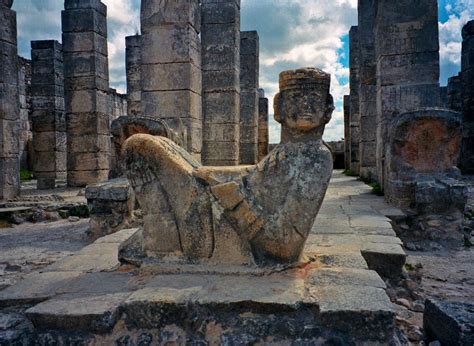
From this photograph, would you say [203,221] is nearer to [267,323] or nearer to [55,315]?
[267,323]

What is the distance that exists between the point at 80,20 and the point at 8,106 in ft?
12.1

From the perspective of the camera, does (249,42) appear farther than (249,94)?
No

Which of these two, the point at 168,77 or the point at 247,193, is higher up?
the point at 168,77

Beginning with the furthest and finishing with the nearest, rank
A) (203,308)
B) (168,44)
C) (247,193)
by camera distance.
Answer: (168,44) → (247,193) → (203,308)

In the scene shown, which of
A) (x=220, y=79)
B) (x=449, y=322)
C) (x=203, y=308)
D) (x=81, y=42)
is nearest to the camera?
(x=203, y=308)

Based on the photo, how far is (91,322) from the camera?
2.21 metres

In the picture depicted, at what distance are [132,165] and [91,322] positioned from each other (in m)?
1.15

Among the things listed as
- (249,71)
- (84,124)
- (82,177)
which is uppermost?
(249,71)

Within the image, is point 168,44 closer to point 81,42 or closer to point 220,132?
point 220,132

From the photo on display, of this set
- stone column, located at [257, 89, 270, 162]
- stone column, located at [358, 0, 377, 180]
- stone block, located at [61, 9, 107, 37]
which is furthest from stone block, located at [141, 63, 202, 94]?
stone column, located at [257, 89, 270, 162]

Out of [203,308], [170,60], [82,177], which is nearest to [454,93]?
[170,60]

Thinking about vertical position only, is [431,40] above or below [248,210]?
above

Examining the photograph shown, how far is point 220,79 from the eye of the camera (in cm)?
1080

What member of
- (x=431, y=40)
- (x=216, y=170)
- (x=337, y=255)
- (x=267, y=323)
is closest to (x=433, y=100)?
(x=431, y=40)
